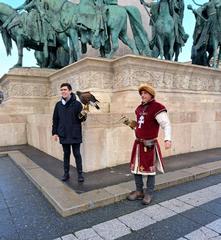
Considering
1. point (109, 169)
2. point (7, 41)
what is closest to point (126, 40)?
point (7, 41)

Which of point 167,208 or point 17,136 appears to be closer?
point 167,208

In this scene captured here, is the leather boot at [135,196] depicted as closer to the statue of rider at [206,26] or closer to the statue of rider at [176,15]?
the statue of rider at [176,15]

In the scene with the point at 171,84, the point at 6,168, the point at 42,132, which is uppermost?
the point at 171,84

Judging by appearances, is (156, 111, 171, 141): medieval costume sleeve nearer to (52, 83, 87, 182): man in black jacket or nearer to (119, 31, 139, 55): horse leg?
(52, 83, 87, 182): man in black jacket

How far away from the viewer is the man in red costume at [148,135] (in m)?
3.52

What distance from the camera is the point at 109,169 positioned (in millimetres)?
5590

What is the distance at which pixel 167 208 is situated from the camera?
11.9 feet

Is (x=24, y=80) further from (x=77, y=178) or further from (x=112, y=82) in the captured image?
(x=77, y=178)

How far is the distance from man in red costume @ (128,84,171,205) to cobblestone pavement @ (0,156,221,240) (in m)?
0.42

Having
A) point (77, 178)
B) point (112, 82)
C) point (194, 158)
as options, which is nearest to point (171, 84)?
point (112, 82)

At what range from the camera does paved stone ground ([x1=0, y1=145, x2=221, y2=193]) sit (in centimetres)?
453

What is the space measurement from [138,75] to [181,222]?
5.48 metres

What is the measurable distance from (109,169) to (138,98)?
9.78 feet

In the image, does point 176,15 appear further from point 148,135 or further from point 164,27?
point 148,135
